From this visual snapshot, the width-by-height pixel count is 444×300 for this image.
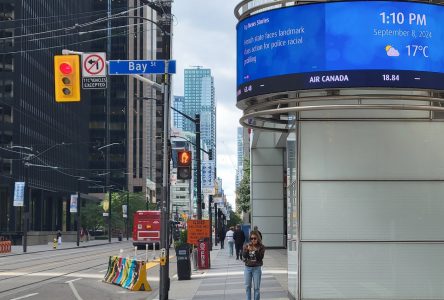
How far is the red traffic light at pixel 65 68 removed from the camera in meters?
16.4

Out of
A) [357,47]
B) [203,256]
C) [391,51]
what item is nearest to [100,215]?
[203,256]

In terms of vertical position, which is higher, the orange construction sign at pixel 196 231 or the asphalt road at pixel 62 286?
the orange construction sign at pixel 196 231

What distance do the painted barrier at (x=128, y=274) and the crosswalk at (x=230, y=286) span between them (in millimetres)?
1853

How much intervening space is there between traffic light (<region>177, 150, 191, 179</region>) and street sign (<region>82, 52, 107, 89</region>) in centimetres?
507

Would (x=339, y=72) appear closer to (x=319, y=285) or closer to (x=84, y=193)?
(x=319, y=285)

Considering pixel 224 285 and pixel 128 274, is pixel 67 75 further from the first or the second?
pixel 224 285

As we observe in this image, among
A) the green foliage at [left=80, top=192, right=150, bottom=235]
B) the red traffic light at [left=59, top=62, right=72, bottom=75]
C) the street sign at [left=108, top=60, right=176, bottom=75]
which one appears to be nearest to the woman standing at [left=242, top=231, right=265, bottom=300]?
the street sign at [left=108, top=60, right=176, bottom=75]

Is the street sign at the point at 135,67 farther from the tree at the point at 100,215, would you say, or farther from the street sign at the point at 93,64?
the tree at the point at 100,215

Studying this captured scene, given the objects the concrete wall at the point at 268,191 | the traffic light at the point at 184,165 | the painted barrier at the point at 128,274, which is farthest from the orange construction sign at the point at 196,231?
the concrete wall at the point at 268,191

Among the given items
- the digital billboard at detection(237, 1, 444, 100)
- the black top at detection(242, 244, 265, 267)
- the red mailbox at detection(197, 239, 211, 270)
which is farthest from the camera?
the red mailbox at detection(197, 239, 211, 270)

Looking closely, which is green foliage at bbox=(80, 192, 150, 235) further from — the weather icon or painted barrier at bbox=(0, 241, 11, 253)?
the weather icon

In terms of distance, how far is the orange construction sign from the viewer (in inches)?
1088

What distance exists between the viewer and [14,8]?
3182 inches

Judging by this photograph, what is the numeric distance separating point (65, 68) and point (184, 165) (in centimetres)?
630
